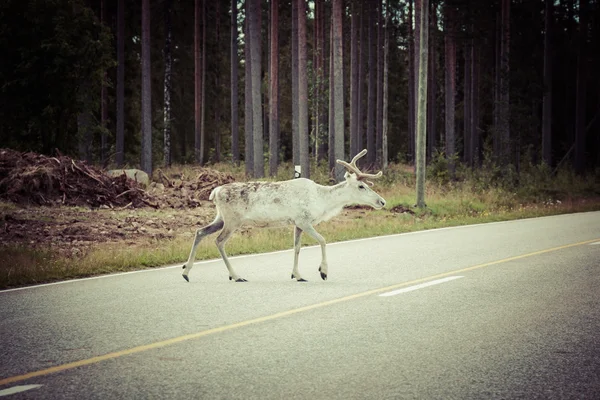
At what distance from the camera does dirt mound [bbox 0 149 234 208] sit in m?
19.7

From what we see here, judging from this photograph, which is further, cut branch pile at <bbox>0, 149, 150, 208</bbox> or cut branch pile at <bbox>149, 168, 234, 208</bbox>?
cut branch pile at <bbox>149, 168, 234, 208</bbox>

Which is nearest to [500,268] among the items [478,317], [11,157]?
[478,317]

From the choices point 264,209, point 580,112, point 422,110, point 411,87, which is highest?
point 411,87

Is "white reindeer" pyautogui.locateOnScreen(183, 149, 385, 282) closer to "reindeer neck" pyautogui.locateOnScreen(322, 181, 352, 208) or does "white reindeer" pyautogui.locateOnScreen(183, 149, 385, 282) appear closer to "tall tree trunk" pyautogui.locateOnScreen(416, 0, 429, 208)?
"reindeer neck" pyautogui.locateOnScreen(322, 181, 352, 208)

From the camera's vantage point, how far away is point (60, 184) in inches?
806

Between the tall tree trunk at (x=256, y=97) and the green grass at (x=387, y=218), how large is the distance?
167 cm

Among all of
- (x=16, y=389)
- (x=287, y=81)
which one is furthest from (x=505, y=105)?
(x=287, y=81)

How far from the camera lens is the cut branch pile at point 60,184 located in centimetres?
1966

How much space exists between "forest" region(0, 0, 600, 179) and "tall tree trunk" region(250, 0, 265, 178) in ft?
0.28

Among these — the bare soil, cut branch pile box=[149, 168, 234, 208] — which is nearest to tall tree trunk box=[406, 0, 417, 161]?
cut branch pile box=[149, 168, 234, 208]

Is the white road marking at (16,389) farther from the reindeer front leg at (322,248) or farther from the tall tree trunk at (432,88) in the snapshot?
the tall tree trunk at (432,88)

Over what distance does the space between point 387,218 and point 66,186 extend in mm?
11123

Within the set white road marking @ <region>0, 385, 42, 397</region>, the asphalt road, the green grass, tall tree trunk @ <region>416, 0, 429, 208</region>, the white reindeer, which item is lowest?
the asphalt road

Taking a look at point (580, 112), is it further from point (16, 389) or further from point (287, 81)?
point (16, 389)
